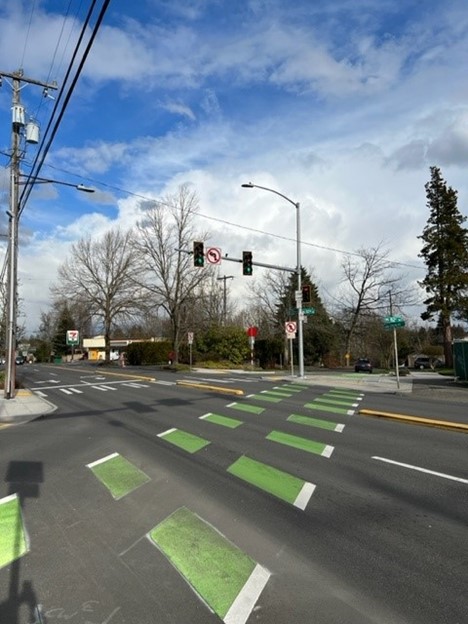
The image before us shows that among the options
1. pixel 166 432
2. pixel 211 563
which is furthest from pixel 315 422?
pixel 211 563

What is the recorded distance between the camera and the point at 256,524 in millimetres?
5480

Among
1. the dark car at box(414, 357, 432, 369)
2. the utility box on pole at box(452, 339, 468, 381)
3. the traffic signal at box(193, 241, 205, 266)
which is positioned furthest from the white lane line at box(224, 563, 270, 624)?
the dark car at box(414, 357, 432, 369)

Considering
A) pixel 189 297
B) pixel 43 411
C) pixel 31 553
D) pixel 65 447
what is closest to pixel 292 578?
pixel 31 553

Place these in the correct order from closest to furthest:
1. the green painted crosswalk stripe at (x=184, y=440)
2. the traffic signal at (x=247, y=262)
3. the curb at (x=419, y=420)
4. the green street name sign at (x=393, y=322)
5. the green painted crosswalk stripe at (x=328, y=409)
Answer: the green painted crosswalk stripe at (x=184, y=440), the curb at (x=419, y=420), the green painted crosswalk stripe at (x=328, y=409), the green street name sign at (x=393, y=322), the traffic signal at (x=247, y=262)

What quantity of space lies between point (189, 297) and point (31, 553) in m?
41.4

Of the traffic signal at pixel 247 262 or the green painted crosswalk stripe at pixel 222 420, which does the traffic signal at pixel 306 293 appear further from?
the green painted crosswalk stripe at pixel 222 420

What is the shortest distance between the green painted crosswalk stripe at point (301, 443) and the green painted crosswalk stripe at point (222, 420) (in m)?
1.46

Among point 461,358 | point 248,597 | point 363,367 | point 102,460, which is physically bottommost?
point 248,597

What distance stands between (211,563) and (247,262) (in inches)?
860

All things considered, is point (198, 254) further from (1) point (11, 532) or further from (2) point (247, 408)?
(1) point (11, 532)

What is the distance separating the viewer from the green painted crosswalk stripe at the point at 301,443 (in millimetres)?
9070

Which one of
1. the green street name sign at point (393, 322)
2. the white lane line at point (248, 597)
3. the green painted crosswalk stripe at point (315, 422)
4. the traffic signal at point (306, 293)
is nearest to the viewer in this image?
the white lane line at point (248, 597)

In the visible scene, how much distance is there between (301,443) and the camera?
9.77m

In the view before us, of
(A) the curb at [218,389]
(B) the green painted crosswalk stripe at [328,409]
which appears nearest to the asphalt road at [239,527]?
(B) the green painted crosswalk stripe at [328,409]
